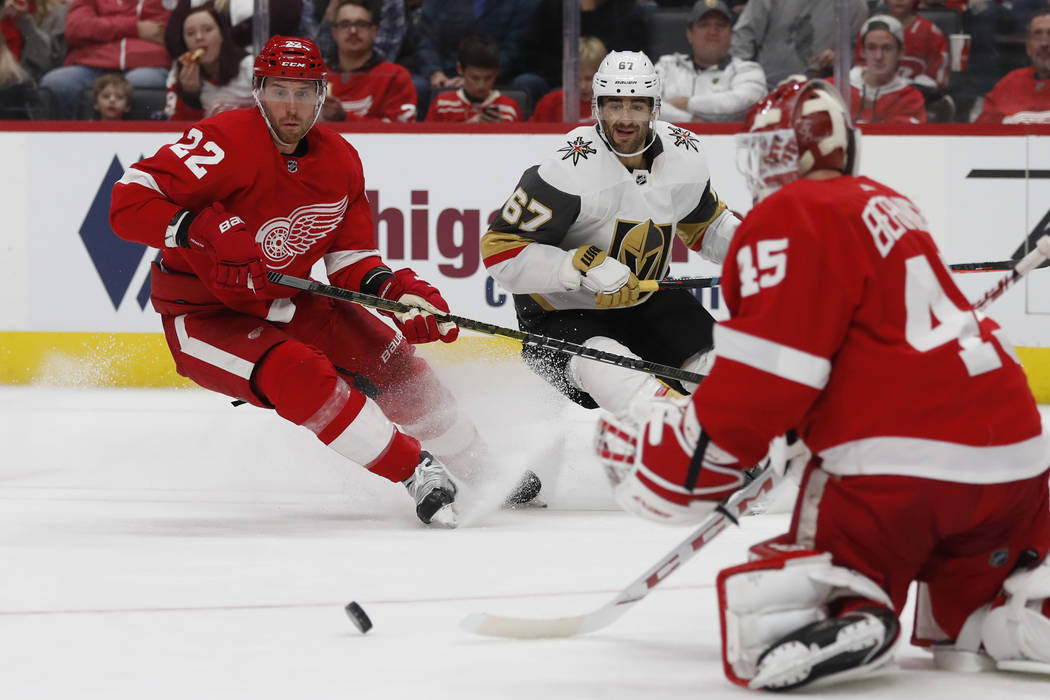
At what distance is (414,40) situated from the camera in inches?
229

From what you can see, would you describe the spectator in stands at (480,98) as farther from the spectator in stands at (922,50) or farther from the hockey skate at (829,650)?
the hockey skate at (829,650)

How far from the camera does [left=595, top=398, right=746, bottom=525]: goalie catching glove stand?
1.95 metres

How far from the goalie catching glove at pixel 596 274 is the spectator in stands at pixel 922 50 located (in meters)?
2.44

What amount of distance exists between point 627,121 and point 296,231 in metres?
0.85

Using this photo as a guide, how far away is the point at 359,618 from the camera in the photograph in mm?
2287

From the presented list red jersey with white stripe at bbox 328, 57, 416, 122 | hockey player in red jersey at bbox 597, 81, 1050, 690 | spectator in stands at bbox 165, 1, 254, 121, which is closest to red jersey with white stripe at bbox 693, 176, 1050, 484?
hockey player in red jersey at bbox 597, 81, 1050, 690

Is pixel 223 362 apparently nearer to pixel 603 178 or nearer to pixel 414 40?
pixel 603 178

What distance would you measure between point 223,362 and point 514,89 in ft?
8.56

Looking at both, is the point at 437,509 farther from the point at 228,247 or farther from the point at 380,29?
the point at 380,29

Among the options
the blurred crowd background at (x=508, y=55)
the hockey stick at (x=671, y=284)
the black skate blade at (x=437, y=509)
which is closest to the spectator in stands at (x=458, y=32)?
the blurred crowd background at (x=508, y=55)

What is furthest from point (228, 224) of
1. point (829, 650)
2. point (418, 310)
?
point (829, 650)

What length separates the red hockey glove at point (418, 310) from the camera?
11.3 feet

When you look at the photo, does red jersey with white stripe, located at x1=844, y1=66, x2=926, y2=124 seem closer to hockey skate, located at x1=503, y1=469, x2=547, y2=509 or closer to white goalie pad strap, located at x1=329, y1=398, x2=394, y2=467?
hockey skate, located at x1=503, y1=469, x2=547, y2=509

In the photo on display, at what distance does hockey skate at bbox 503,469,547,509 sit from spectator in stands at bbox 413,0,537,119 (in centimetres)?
244
